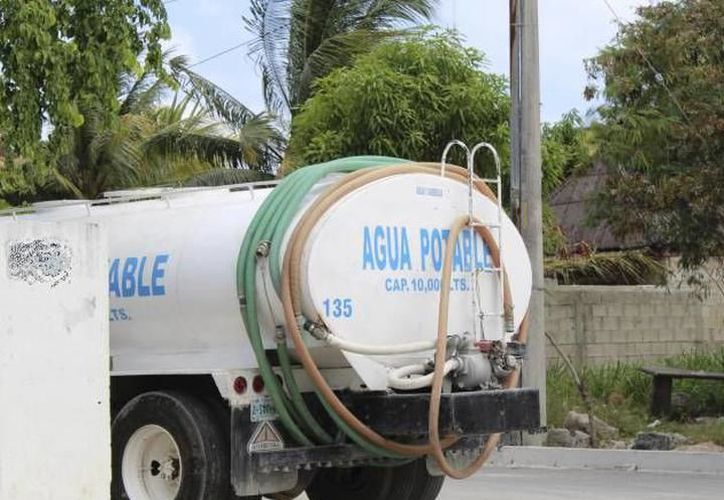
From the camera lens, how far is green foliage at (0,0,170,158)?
11.6 meters

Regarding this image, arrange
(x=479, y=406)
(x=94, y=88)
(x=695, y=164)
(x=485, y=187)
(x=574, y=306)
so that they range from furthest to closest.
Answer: (x=574, y=306)
(x=695, y=164)
(x=94, y=88)
(x=485, y=187)
(x=479, y=406)

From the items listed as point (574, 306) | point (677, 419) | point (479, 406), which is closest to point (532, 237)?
point (677, 419)

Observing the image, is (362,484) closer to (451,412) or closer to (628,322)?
(451,412)

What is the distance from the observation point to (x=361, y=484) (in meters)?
10.4

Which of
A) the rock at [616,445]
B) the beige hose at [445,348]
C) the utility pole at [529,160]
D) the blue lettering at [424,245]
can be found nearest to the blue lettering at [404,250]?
the blue lettering at [424,245]

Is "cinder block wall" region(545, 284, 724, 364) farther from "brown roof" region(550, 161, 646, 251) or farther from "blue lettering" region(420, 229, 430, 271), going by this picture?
"blue lettering" region(420, 229, 430, 271)

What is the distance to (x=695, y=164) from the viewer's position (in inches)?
643

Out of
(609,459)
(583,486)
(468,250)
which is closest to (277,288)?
(468,250)

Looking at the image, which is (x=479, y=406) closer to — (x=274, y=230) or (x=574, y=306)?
(x=274, y=230)

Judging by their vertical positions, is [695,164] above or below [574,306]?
above

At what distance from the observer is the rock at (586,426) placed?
52.3 ft

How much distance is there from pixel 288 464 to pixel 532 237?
272 inches

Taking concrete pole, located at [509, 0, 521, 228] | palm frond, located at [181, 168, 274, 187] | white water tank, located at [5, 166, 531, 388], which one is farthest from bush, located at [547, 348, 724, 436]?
white water tank, located at [5, 166, 531, 388]

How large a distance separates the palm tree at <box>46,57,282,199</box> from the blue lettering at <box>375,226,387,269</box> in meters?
16.0
